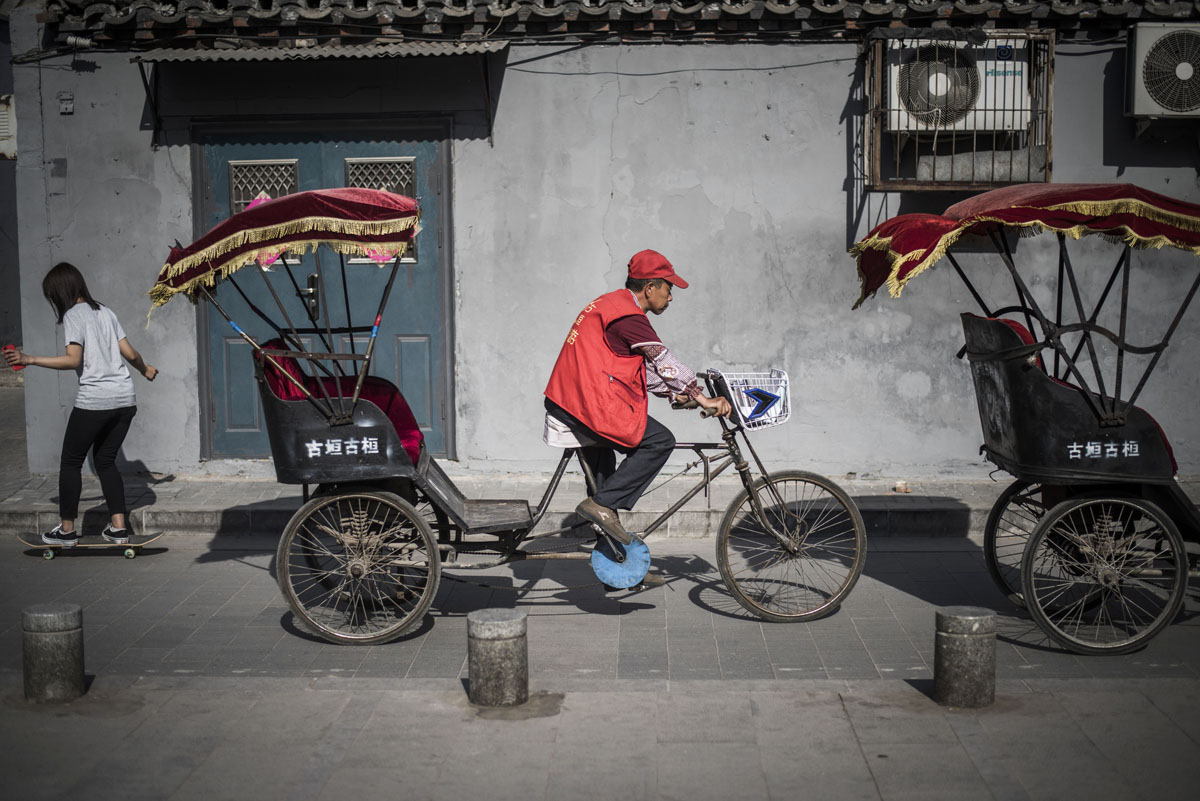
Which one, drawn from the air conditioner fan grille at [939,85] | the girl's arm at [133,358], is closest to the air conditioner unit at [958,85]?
the air conditioner fan grille at [939,85]

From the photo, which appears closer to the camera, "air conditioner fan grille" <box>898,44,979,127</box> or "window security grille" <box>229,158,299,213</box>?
"air conditioner fan grille" <box>898,44,979,127</box>

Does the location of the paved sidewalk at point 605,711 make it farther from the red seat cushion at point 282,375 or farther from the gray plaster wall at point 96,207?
the gray plaster wall at point 96,207

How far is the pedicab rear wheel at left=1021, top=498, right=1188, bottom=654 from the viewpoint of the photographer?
5.85 m

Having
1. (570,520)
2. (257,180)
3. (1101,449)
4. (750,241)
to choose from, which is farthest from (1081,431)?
(257,180)

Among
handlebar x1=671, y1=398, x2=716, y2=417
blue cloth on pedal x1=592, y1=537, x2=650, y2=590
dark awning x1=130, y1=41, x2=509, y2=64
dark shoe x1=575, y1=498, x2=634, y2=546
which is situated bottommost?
blue cloth on pedal x1=592, y1=537, x2=650, y2=590

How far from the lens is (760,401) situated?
6.30 meters

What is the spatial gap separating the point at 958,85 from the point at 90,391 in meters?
6.94

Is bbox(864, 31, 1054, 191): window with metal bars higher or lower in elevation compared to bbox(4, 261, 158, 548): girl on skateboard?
higher

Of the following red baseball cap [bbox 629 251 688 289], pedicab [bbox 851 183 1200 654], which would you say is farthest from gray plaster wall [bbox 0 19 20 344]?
pedicab [bbox 851 183 1200 654]

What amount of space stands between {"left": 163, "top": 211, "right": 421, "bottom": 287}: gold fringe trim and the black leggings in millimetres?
2552

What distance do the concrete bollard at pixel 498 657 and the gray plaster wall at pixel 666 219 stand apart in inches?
199

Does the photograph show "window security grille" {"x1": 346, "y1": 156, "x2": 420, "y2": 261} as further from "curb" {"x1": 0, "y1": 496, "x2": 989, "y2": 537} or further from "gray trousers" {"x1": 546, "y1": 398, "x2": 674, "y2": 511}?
"gray trousers" {"x1": 546, "y1": 398, "x2": 674, "y2": 511}

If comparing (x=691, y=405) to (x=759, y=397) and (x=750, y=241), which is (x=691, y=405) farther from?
(x=750, y=241)

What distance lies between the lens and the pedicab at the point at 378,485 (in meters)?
5.98
